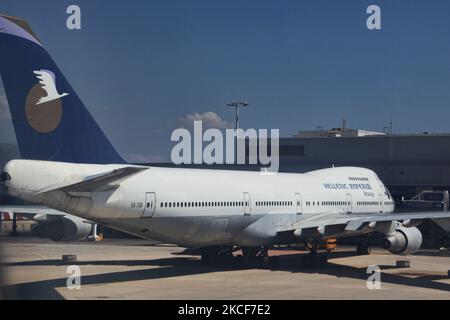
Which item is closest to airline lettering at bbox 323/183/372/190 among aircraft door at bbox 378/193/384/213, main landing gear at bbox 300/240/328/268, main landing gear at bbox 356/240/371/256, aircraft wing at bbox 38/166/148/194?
aircraft door at bbox 378/193/384/213

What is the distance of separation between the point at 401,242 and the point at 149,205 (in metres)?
13.2

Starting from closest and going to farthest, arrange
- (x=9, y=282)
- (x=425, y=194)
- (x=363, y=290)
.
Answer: (x=9, y=282) < (x=363, y=290) < (x=425, y=194)

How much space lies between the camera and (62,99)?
2269 centimetres

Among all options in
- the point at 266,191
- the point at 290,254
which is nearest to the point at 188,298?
the point at 266,191

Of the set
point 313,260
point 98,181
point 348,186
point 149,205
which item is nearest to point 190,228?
point 149,205

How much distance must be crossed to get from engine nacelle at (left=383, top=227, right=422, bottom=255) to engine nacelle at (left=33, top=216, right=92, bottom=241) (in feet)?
48.8

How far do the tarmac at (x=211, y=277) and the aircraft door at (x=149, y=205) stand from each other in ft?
9.06

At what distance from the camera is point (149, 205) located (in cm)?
2605

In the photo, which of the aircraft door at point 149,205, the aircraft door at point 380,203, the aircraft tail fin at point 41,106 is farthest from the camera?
the aircraft door at point 380,203

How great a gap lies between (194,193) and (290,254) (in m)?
14.1

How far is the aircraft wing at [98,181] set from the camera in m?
22.3

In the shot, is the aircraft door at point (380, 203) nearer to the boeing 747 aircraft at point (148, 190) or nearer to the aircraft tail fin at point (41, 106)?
the boeing 747 aircraft at point (148, 190)

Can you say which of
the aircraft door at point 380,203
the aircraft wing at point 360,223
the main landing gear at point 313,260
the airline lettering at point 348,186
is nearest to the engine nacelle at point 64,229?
the aircraft wing at point 360,223
